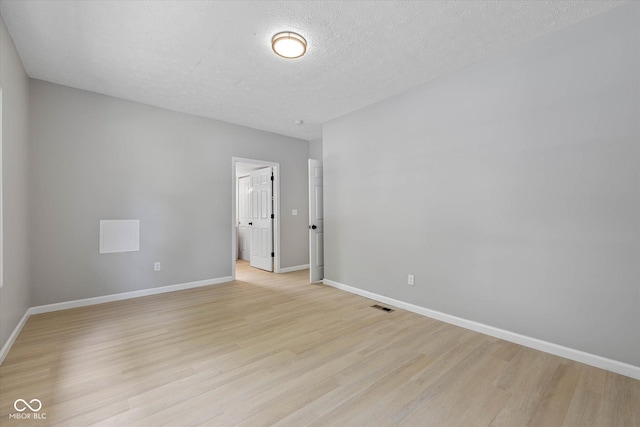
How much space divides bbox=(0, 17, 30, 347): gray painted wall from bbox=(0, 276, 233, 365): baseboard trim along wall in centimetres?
9

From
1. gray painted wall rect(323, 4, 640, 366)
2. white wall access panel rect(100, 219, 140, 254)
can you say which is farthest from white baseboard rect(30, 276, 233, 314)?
gray painted wall rect(323, 4, 640, 366)

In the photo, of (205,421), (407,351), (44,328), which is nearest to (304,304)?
(407,351)

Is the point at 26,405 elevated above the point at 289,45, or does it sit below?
below

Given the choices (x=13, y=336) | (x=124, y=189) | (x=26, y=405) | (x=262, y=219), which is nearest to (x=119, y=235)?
(x=124, y=189)

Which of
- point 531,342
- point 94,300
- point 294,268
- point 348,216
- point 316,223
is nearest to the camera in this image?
point 531,342

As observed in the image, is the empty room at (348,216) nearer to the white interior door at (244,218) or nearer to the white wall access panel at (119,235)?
the white wall access panel at (119,235)

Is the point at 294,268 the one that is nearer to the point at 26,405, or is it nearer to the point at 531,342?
the point at 531,342

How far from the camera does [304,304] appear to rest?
11.8ft

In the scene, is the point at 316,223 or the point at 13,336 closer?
the point at 13,336

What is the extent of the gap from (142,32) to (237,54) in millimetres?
793

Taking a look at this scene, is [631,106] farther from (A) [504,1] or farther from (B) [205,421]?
(B) [205,421]

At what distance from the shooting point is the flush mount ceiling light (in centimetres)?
240
